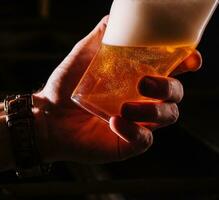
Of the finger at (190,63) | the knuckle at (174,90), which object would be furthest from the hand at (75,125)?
the knuckle at (174,90)

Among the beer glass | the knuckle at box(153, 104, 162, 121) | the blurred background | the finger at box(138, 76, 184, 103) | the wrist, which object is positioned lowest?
the blurred background

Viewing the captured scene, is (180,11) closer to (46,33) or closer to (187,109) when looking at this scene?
(187,109)

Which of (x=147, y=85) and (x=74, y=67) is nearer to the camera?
(x=147, y=85)

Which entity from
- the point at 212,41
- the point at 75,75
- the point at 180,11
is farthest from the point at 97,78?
the point at 212,41

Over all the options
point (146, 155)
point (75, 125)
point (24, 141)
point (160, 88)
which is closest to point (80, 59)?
point (75, 125)

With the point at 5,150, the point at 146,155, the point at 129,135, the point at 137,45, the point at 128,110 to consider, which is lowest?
the point at 146,155

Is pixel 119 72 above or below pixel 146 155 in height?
above

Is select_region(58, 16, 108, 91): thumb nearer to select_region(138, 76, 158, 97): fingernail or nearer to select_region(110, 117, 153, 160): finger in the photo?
select_region(110, 117, 153, 160): finger

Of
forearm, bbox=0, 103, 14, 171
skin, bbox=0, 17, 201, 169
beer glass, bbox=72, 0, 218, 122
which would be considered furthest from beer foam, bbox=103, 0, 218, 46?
forearm, bbox=0, 103, 14, 171

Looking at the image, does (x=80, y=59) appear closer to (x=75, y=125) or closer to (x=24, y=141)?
(x=75, y=125)

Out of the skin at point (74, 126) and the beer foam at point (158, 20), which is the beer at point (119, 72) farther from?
the skin at point (74, 126)
